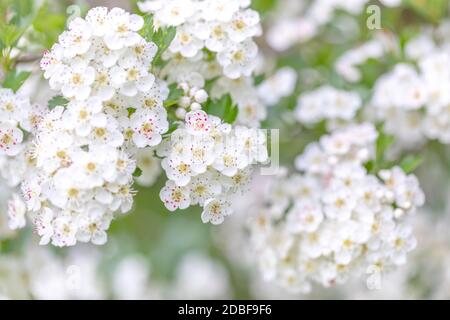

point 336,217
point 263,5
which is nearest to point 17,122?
point 336,217

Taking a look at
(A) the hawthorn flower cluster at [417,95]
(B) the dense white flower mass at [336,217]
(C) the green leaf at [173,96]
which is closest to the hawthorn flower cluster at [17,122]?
(C) the green leaf at [173,96]

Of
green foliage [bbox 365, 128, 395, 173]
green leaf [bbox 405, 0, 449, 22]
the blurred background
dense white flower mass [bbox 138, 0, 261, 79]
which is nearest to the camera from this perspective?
dense white flower mass [bbox 138, 0, 261, 79]

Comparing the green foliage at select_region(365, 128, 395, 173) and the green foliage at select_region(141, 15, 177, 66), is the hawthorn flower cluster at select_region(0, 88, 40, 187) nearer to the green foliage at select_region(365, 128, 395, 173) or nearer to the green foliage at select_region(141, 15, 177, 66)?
the green foliage at select_region(141, 15, 177, 66)

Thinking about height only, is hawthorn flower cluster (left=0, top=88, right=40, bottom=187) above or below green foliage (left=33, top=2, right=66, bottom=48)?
below

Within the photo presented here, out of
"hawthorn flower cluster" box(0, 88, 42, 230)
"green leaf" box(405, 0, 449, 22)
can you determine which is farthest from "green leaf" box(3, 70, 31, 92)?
"green leaf" box(405, 0, 449, 22)

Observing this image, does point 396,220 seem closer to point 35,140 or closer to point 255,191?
point 255,191

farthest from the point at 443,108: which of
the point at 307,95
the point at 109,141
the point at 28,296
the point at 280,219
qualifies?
the point at 28,296

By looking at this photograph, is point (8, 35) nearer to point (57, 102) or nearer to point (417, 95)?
point (57, 102)
